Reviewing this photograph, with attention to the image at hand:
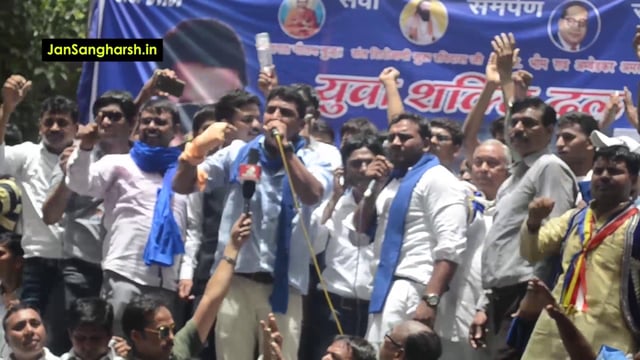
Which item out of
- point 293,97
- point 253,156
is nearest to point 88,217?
point 253,156

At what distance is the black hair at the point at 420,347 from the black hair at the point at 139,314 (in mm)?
1256

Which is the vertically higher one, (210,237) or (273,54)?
(273,54)

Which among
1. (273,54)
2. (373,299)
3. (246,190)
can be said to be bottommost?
(373,299)

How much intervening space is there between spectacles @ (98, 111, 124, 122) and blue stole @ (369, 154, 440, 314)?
1668 mm

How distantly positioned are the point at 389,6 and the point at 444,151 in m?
1.37

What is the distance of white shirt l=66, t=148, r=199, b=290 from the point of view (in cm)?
948

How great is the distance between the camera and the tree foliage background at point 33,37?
1469 centimetres

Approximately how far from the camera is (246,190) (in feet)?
30.6

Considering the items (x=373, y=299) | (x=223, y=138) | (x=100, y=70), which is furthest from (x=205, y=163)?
(x=100, y=70)

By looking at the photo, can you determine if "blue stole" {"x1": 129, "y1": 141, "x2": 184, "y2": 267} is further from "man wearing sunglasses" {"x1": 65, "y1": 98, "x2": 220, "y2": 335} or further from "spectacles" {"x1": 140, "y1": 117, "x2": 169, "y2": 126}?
"spectacles" {"x1": 140, "y1": 117, "x2": 169, "y2": 126}

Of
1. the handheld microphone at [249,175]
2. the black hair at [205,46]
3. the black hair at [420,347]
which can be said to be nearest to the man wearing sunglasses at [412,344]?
the black hair at [420,347]

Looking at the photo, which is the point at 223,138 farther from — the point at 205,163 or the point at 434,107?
the point at 434,107

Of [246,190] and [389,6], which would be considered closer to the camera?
[246,190]

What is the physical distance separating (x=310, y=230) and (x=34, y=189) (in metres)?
1.63
